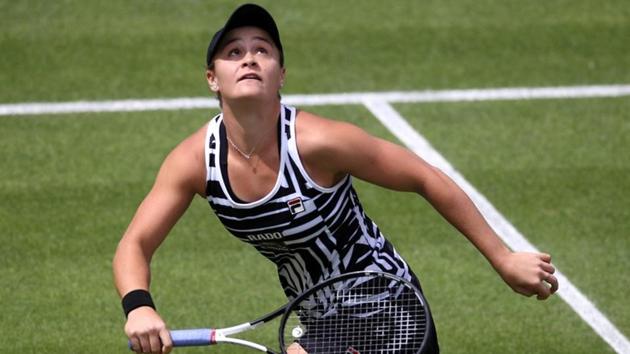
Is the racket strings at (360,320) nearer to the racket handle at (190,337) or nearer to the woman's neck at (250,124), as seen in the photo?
the racket handle at (190,337)

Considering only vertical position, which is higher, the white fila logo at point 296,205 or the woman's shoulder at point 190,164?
the woman's shoulder at point 190,164

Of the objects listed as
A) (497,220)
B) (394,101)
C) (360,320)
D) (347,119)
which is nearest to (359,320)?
(360,320)

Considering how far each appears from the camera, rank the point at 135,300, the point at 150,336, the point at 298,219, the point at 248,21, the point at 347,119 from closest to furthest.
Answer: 1. the point at 150,336
2. the point at 135,300
3. the point at 248,21
4. the point at 298,219
5. the point at 347,119

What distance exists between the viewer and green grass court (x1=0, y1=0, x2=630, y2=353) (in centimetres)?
834

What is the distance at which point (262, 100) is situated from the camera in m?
5.69

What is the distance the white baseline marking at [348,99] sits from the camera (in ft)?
36.3

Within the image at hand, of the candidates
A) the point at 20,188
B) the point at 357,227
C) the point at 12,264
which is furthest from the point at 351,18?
the point at 357,227

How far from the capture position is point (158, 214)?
5.77 meters

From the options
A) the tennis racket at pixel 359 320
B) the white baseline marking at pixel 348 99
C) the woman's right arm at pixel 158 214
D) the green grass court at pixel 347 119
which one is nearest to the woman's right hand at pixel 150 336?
the woman's right arm at pixel 158 214

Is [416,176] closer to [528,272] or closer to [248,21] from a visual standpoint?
[528,272]

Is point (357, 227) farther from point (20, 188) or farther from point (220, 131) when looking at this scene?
point (20, 188)

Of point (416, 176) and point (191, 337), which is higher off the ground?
point (416, 176)

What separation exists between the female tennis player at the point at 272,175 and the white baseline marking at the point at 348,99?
17.3 ft

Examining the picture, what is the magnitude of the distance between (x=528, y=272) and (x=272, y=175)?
117 cm
